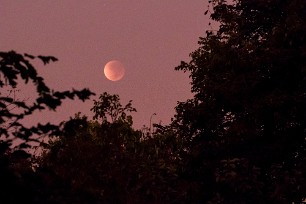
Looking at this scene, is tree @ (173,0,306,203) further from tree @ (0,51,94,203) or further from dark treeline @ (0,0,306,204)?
tree @ (0,51,94,203)

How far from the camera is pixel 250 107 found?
78.6ft

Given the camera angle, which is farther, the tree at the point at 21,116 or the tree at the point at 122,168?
the tree at the point at 122,168

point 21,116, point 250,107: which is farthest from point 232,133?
point 21,116

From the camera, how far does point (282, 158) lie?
80.2 feet

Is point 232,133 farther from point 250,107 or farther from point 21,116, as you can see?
point 21,116

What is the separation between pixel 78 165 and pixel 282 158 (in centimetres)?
866

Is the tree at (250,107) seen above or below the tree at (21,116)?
above

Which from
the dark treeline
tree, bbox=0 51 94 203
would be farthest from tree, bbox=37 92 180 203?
tree, bbox=0 51 94 203

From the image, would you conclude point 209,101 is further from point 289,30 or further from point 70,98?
point 70,98

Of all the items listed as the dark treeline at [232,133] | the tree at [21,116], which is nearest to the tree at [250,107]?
the dark treeline at [232,133]

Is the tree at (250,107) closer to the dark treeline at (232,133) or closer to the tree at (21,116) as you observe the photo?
the dark treeline at (232,133)

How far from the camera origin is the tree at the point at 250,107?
22.8m

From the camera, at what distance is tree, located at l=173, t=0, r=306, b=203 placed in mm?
22828

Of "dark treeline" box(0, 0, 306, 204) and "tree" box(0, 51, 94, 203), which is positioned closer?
"tree" box(0, 51, 94, 203)
